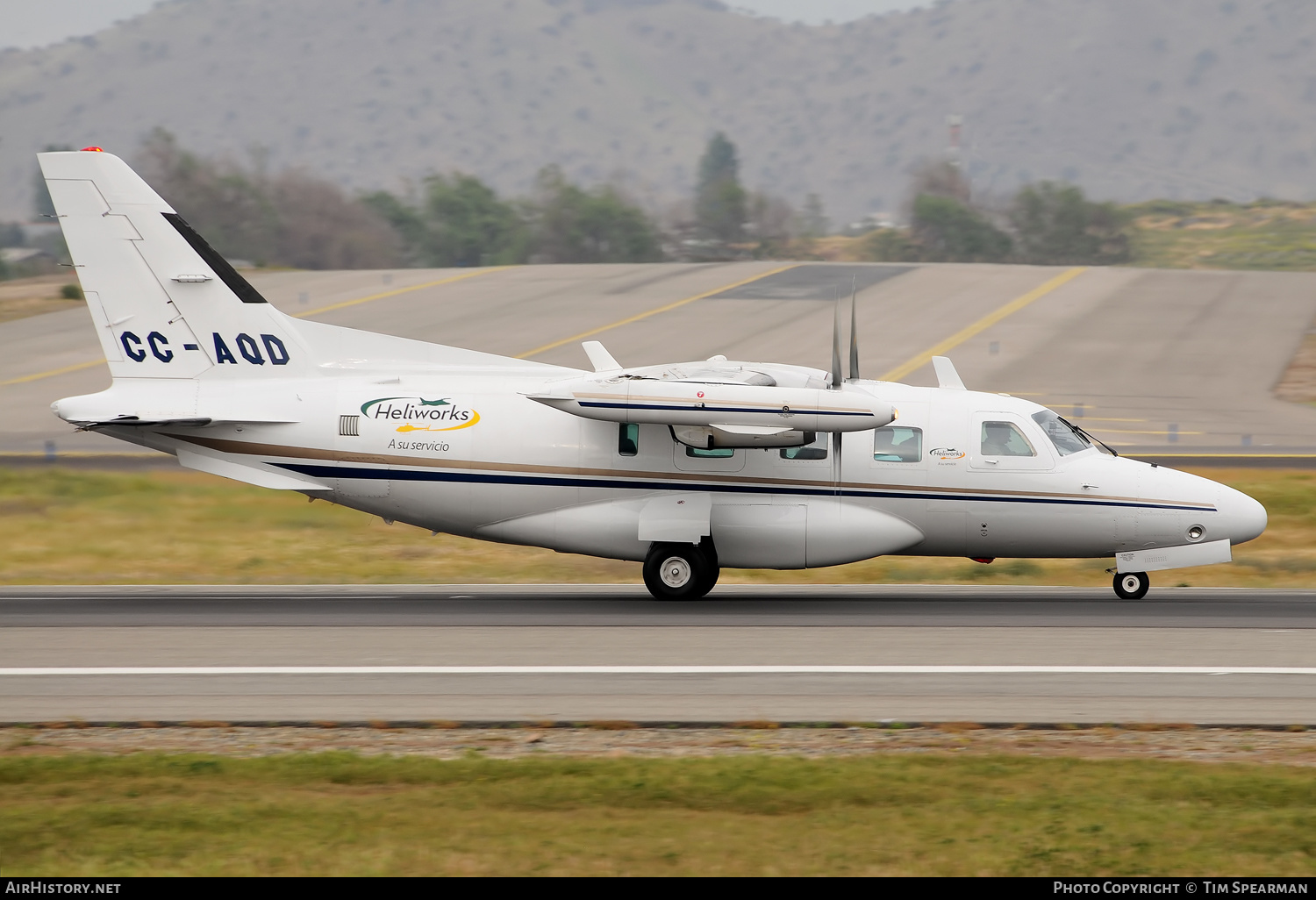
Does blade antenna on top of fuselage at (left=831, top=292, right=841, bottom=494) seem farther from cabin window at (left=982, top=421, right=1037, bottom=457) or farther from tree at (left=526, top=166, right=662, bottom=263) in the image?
tree at (left=526, top=166, right=662, bottom=263)

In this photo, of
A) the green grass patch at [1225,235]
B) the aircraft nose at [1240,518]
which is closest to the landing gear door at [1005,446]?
the aircraft nose at [1240,518]

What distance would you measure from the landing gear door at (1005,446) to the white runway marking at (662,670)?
5043 millimetres

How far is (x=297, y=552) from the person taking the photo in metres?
23.9

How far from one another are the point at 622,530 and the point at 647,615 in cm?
160

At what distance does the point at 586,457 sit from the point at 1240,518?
8487 millimetres

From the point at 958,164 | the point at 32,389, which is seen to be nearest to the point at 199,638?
the point at 32,389

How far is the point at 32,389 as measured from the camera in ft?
134

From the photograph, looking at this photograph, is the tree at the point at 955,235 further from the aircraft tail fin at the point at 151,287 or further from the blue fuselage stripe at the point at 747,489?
the aircraft tail fin at the point at 151,287

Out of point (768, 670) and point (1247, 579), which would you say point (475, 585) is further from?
point (1247, 579)

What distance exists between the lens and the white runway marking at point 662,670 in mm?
13695

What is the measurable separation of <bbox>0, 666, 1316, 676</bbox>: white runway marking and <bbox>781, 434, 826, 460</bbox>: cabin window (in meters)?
4.95

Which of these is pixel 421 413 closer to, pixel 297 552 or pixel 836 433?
pixel 836 433

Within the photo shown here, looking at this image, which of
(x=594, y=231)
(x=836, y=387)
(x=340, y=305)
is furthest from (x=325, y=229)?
(x=836, y=387)

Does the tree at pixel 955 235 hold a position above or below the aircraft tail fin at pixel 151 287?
above
